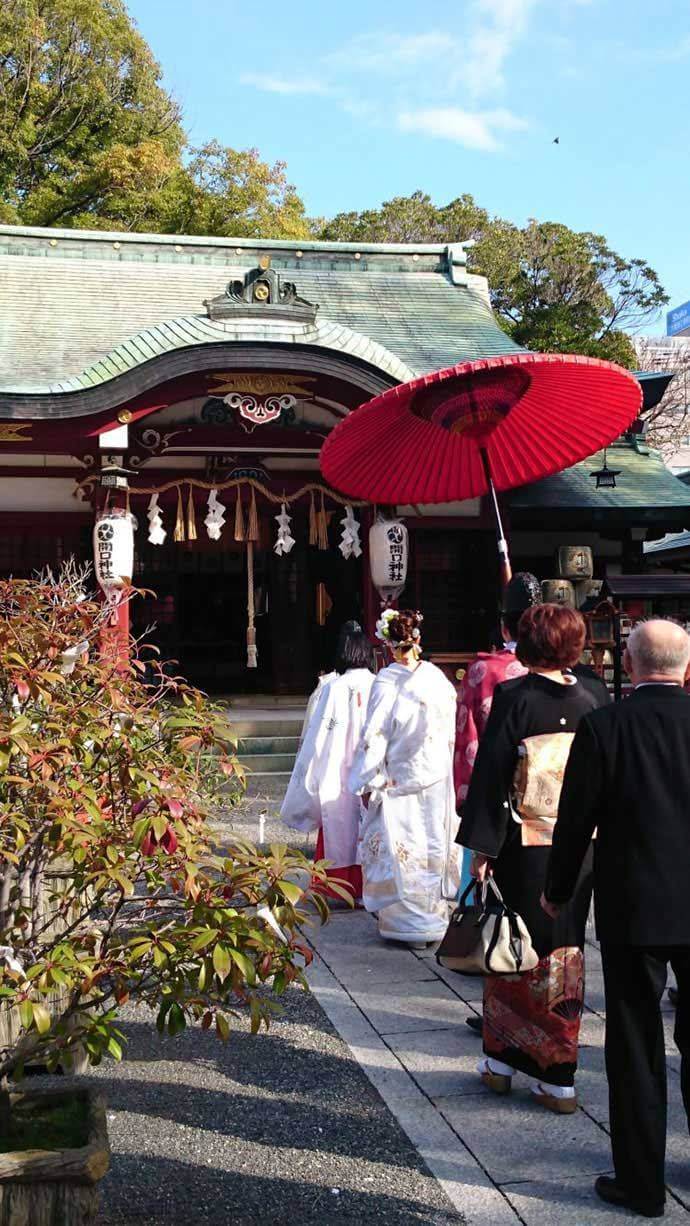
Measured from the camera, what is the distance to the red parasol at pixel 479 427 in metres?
5.84

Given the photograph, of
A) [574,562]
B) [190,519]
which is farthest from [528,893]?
[574,562]

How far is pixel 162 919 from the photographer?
119 inches

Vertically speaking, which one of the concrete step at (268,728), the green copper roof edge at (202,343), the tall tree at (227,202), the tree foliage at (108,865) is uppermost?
the tall tree at (227,202)

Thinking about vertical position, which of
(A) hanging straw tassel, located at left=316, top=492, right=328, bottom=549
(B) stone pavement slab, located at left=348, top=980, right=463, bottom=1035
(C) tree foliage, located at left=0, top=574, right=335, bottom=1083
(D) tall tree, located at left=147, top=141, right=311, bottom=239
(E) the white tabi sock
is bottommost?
(B) stone pavement slab, located at left=348, top=980, right=463, bottom=1035

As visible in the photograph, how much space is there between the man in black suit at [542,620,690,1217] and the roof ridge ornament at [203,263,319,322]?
8.68m

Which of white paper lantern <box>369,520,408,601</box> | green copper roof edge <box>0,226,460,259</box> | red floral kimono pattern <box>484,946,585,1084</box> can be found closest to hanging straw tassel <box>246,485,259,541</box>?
white paper lantern <box>369,520,408,601</box>

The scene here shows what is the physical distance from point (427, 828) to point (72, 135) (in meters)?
24.1

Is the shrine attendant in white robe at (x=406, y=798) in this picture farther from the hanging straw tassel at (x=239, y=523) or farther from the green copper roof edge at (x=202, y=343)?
the hanging straw tassel at (x=239, y=523)

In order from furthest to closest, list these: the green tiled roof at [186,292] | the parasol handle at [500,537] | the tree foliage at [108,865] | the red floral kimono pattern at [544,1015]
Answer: the green tiled roof at [186,292] → the parasol handle at [500,537] → the red floral kimono pattern at [544,1015] → the tree foliage at [108,865]

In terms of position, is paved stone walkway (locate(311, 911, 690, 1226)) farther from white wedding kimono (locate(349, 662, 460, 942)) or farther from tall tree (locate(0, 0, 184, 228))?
tall tree (locate(0, 0, 184, 228))

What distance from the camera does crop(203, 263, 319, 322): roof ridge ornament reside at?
36.0 ft

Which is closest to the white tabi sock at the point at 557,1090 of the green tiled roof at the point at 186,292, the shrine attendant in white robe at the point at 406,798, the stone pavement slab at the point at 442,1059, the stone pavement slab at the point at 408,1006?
the stone pavement slab at the point at 442,1059

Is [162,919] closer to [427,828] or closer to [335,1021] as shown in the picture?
[335,1021]

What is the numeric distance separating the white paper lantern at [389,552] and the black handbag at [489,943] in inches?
320
